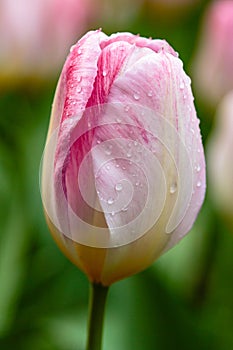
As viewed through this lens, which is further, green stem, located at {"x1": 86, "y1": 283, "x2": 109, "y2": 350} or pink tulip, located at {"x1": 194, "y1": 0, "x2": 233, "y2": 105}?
pink tulip, located at {"x1": 194, "y1": 0, "x2": 233, "y2": 105}

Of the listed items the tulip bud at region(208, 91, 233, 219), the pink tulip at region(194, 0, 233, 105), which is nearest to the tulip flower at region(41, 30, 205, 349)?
the tulip bud at region(208, 91, 233, 219)

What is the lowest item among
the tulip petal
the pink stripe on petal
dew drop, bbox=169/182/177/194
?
dew drop, bbox=169/182/177/194

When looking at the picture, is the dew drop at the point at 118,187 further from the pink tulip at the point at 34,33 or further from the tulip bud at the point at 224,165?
the pink tulip at the point at 34,33

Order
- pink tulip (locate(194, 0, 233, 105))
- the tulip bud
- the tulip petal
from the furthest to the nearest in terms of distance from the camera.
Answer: pink tulip (locate(194, 0, 233, 105))
the tulip bud
the tulip petal

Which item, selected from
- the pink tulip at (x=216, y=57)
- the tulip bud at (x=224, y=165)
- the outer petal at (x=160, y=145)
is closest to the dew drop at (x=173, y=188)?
the outer petal at (x=160, y=145)

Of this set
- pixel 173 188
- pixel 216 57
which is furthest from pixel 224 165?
pixel 173 188

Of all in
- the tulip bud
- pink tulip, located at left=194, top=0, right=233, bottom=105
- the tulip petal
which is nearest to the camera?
the tulip petal

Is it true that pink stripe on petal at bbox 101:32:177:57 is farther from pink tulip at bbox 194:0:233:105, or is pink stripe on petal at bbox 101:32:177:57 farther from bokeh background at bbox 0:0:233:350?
pink tulip at bbox 194:0:233:105
